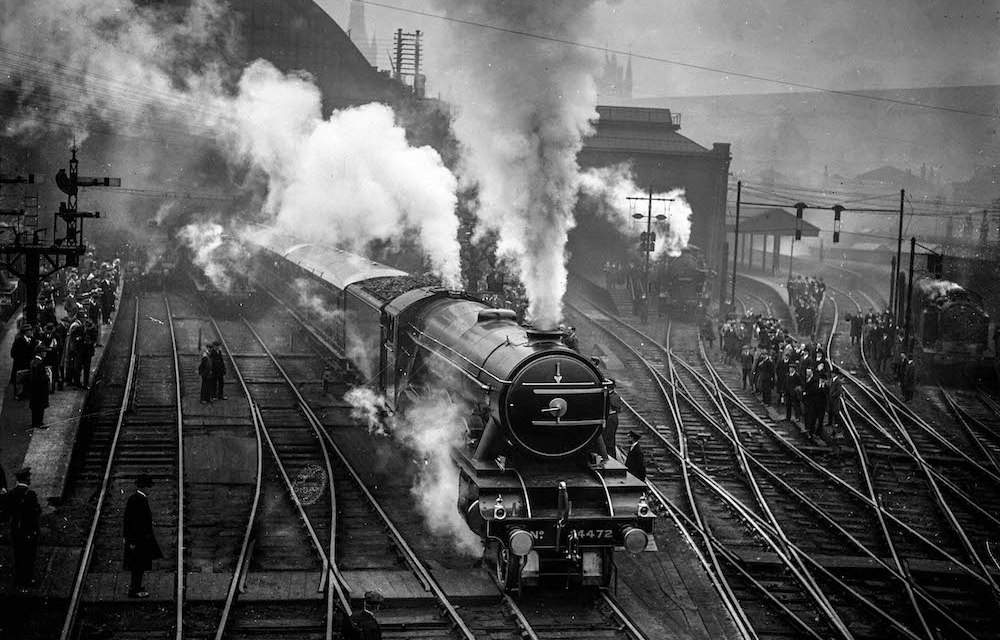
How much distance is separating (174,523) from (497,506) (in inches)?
188

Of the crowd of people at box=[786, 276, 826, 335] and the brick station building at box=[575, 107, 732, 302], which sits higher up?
the brick station building at box=[575, 107, 732, 302]

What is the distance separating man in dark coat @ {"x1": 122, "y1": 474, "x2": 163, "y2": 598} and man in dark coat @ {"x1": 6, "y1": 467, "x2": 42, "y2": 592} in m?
1.01

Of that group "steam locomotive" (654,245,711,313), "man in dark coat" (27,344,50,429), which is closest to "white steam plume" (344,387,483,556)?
"man in dark coat" (27,344,50,429)

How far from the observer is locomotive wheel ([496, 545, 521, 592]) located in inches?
393

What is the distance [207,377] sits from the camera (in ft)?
61.2

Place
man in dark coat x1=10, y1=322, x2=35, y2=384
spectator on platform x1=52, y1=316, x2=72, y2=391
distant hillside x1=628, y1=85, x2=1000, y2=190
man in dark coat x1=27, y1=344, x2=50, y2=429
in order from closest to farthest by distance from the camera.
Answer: man in dark coat x1=27, y1=344, x2=50, y2=429 → man in dark coat x1=10, y1=322, x2=35, y2=384 → spectator on platform x1=52, y1=316, x2=72, y2=391 → distant hillside x1=628, y1=85, x2=1000, y2=190

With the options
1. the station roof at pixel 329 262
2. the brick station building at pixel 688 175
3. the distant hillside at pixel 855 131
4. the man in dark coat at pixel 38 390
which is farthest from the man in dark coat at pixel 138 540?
the distant hillside at pixel 855 131

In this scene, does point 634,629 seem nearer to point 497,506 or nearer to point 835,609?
point 497,506

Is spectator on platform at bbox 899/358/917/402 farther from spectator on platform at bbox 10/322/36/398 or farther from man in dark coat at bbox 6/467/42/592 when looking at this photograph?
Answer: man in dark coat at bbox 6/467/42/592

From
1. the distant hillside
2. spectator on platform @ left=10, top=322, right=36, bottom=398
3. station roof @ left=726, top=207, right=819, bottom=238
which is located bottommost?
spectator on platform @ left=10, top=322, right=36, bottom=398

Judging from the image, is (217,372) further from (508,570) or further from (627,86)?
(627,86)

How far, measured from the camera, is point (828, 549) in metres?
12.5

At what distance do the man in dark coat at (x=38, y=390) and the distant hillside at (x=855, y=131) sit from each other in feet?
273

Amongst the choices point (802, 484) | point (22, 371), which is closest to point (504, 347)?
point (802, 484)
